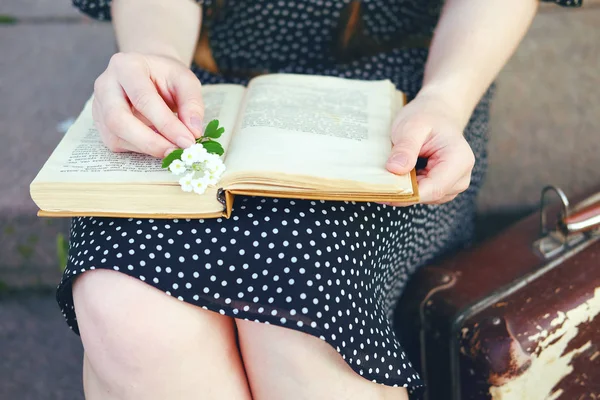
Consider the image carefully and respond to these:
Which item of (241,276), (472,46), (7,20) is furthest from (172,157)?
(7,20)

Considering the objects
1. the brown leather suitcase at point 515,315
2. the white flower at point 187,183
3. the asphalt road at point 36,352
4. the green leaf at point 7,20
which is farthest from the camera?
the green leaf at point 7,20

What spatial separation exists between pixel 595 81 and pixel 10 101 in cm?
138

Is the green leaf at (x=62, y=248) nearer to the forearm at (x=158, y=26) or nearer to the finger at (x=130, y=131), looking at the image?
the forearm at (x=158, y=26)

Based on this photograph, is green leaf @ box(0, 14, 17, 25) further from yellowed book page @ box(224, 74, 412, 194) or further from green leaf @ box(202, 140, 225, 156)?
green leaf @ box(202, 140, 225, 156)

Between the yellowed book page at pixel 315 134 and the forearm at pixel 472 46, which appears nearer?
the yellowed book page at pixel 315 134

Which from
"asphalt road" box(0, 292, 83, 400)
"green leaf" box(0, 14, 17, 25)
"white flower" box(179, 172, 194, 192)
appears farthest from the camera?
"green leaf" box(0, 14, 17, 25)

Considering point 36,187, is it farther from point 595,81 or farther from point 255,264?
point 595,81

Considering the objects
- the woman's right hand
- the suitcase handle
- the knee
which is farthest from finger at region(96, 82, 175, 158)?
the suitcase handle

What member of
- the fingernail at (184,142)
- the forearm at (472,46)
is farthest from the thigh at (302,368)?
the forearm at (472,46)

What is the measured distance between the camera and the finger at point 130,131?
26.4 inches

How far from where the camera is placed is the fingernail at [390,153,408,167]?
0.66 m

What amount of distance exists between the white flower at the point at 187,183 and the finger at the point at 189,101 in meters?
0.08

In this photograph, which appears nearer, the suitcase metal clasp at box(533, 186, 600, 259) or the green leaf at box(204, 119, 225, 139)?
the green leaf at box(204, 119, 225, 139)

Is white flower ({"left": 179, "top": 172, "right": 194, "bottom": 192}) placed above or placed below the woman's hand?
below
